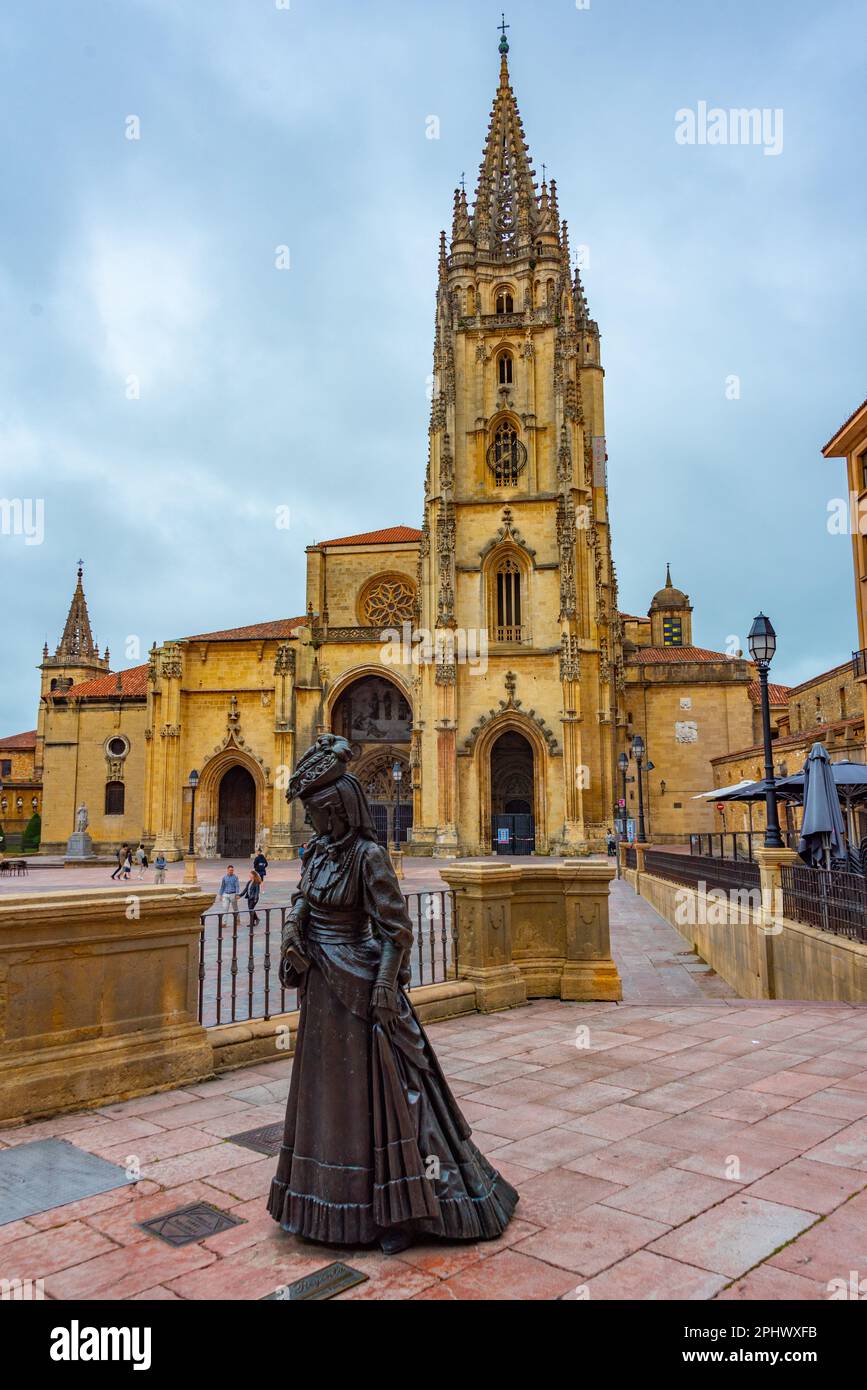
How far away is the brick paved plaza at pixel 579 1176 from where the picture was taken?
3258 mm

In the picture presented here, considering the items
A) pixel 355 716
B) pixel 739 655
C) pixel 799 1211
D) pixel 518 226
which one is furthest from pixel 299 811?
pixel 799 1211

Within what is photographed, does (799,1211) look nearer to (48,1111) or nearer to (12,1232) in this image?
(12,1232)

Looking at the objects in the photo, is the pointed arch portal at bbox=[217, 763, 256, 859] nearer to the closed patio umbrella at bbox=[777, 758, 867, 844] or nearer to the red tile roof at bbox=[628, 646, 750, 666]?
the red tile roof at bbox=[628, 646, 750, 666]

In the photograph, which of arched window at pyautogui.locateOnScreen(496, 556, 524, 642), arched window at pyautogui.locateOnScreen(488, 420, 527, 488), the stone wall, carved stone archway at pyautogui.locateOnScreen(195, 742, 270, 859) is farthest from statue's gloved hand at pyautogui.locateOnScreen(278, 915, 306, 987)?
carved stone archway at pyautogui.locateOnScreen(195, 742, 270, 859)

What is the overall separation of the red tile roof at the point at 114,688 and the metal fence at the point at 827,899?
3937cm

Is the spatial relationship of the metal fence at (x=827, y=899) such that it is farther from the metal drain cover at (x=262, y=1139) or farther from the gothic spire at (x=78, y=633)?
the gothic spire at (x=78, y=633)

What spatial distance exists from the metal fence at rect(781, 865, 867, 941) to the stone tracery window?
33.5 meters

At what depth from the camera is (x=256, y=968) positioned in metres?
11.5

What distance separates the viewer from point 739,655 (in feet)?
148

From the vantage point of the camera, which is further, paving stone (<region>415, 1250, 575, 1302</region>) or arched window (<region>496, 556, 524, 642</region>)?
arched window (<region>496, 556, 524, 642</region>)

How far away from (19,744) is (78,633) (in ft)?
33.0

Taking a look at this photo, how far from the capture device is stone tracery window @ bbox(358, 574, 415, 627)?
Result: 4416 centimetres
